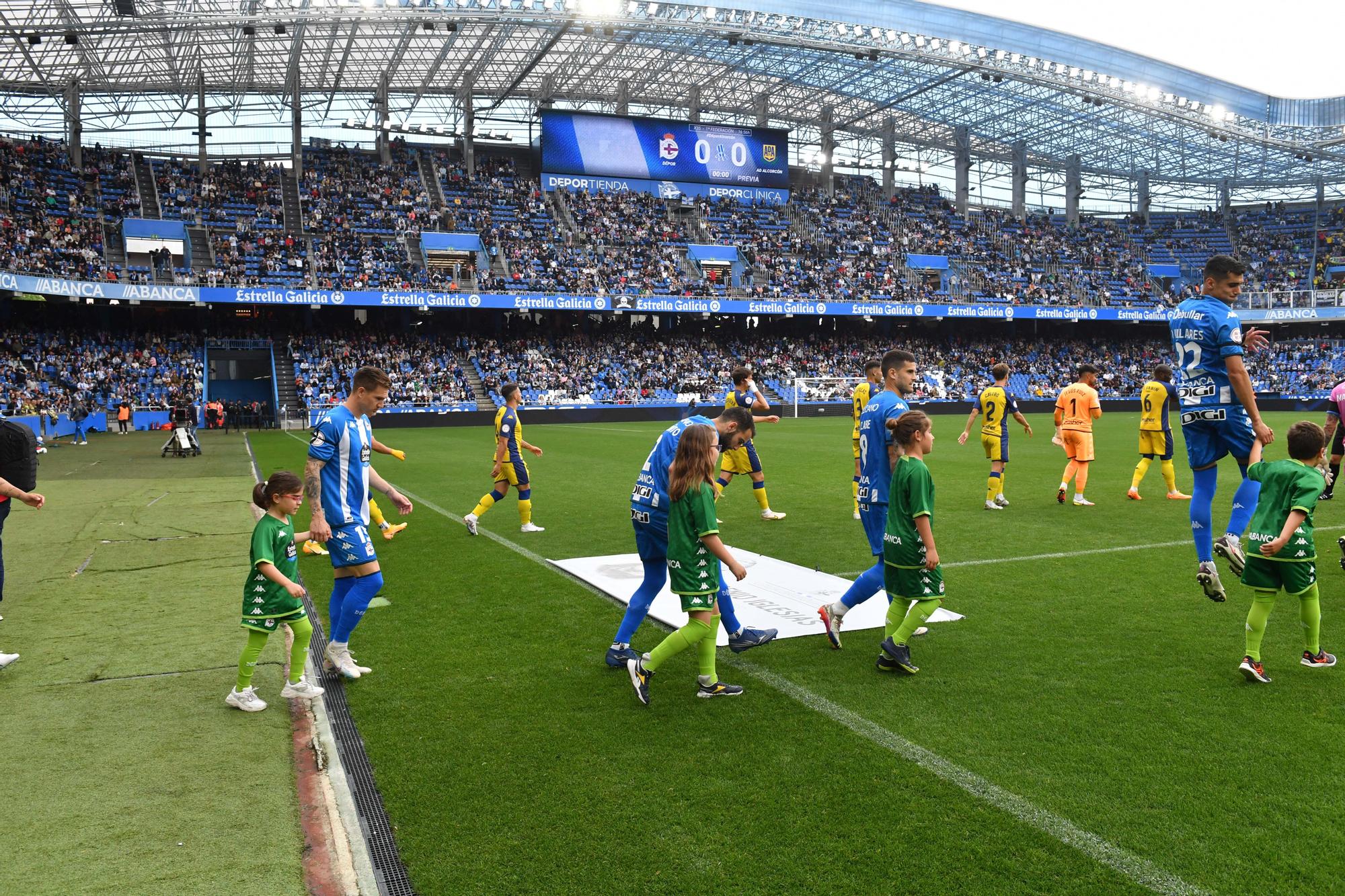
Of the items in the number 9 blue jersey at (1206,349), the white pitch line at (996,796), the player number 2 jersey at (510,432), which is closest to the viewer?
the white pitch line at (996,796)

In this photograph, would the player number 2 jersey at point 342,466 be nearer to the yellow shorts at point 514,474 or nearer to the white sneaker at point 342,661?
the white sneaker at point 342,661

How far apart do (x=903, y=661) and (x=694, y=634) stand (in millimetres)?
1324

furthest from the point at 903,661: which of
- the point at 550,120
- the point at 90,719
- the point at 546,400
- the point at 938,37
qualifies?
the point at 550,120

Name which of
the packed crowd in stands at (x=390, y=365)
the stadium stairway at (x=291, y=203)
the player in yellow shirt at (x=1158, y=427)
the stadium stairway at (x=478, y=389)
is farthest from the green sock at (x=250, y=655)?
the stadium stairway at (x=291, y=203)

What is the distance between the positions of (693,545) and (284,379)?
39.8m

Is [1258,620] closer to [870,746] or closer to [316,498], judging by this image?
[870,746]

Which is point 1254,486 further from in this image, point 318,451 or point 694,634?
point 318,451

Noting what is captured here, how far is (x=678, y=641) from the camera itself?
493cm

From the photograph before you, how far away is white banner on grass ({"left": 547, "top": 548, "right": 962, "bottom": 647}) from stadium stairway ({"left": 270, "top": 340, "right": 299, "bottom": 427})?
32.8m

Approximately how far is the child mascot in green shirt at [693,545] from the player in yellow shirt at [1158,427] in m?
9.13

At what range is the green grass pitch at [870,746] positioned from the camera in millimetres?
3348

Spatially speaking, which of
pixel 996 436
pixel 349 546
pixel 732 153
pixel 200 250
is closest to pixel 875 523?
pixel 349 546

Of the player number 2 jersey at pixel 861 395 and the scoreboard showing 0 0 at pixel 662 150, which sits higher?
the scoreboard showing 0 0 at pixel 662 150

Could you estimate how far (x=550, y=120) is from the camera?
49.7 metres
